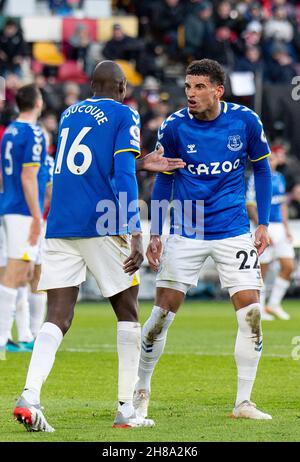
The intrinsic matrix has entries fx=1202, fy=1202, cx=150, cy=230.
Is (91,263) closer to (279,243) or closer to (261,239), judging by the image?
(261,239)

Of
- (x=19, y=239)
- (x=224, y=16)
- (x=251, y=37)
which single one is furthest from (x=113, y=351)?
(x=224, y=16)

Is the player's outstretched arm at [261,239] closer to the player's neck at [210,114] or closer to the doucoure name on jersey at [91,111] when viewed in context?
the player's neck at [210,114]

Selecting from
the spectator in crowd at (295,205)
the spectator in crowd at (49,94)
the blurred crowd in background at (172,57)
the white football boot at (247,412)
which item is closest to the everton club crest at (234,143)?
the white football boot at (247,412)

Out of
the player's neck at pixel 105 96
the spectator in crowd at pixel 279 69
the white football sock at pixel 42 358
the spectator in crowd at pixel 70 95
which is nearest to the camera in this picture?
the white football sock at pixel 42 358

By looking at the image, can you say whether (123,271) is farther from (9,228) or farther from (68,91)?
(68,91)

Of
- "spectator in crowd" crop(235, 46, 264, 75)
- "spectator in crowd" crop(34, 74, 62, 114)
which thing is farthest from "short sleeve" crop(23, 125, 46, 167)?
"spectator in crowd" crop(235, 46, 264, 75)

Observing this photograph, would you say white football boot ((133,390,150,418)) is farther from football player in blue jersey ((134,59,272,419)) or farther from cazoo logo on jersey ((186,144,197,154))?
cazoo logo on jersey ((186,144,197,154))

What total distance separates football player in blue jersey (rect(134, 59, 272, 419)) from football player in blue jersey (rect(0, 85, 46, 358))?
4.03 meters

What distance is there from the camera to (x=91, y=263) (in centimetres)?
742

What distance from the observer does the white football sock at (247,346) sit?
796 centimetres

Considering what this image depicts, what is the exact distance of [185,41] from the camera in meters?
25.9

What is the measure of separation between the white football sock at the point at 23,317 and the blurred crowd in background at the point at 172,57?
7795mm

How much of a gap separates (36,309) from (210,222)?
17.6 ft

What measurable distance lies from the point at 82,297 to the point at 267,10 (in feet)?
33.0
